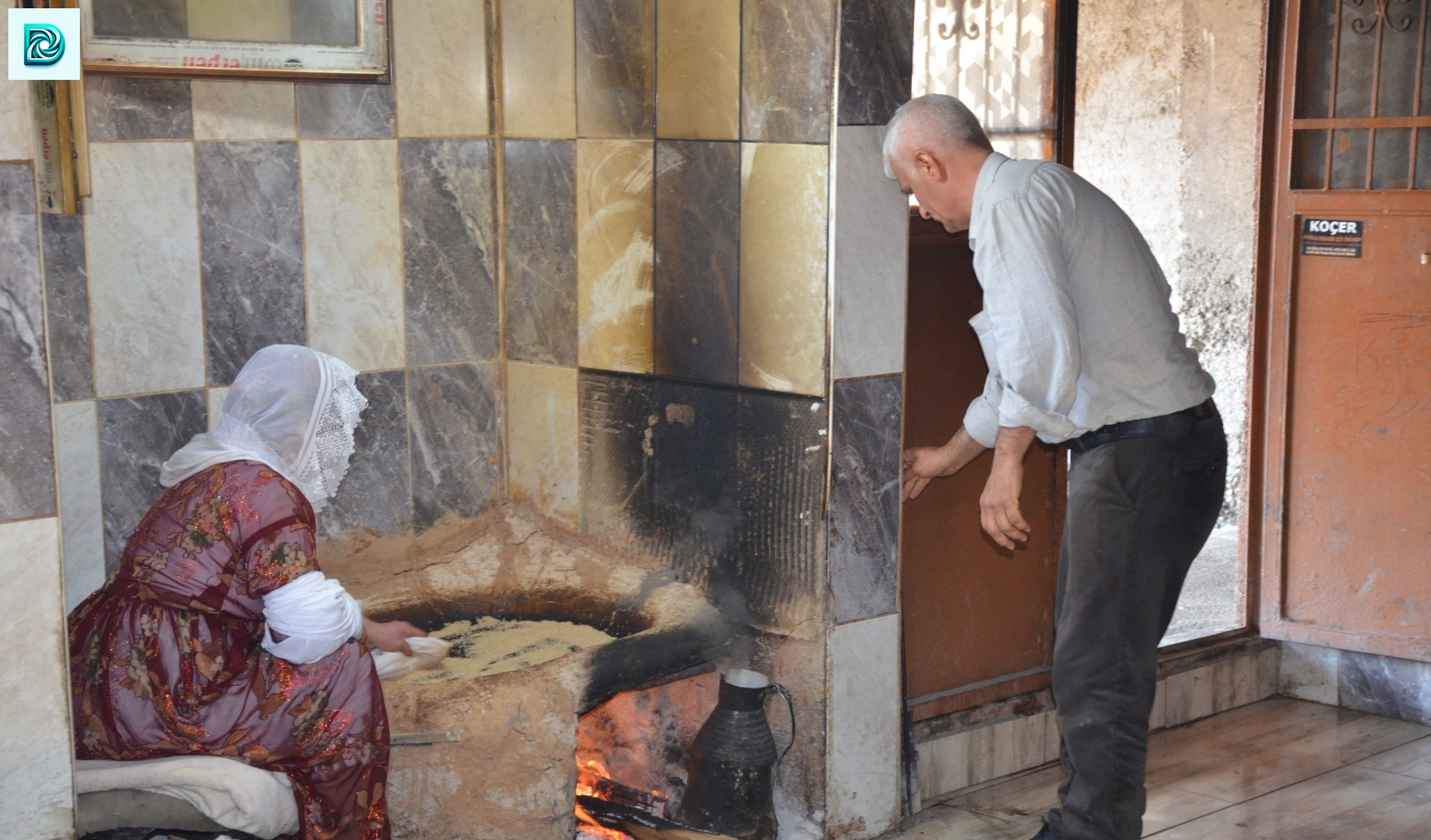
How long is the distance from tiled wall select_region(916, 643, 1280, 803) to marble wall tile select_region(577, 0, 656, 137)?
1911 mm

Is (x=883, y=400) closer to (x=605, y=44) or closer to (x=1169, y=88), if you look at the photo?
(x=605, y=44)

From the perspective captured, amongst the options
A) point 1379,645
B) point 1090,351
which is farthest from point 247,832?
point 1379,645

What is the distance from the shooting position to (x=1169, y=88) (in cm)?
673

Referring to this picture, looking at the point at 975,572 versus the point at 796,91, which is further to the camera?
the point at 975,572

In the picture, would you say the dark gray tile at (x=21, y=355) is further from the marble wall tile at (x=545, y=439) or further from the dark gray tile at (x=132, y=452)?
the marble wall tile at (x=545, y=439)

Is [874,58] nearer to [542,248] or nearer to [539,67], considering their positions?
[539,67]

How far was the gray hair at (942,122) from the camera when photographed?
313 centimetres

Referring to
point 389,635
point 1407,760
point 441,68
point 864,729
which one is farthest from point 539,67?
point 1407,760

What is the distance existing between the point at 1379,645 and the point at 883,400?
222 cm

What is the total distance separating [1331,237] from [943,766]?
2187 millimetres

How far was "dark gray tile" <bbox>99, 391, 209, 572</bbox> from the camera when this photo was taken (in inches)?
131

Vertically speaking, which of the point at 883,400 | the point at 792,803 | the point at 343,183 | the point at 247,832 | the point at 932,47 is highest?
the point at 932,47

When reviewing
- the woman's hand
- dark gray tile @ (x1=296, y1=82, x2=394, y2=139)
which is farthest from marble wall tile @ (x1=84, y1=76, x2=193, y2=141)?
the woman's hand

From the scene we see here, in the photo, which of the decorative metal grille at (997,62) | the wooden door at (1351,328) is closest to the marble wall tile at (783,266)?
the decorative metal grille at (997,62)
